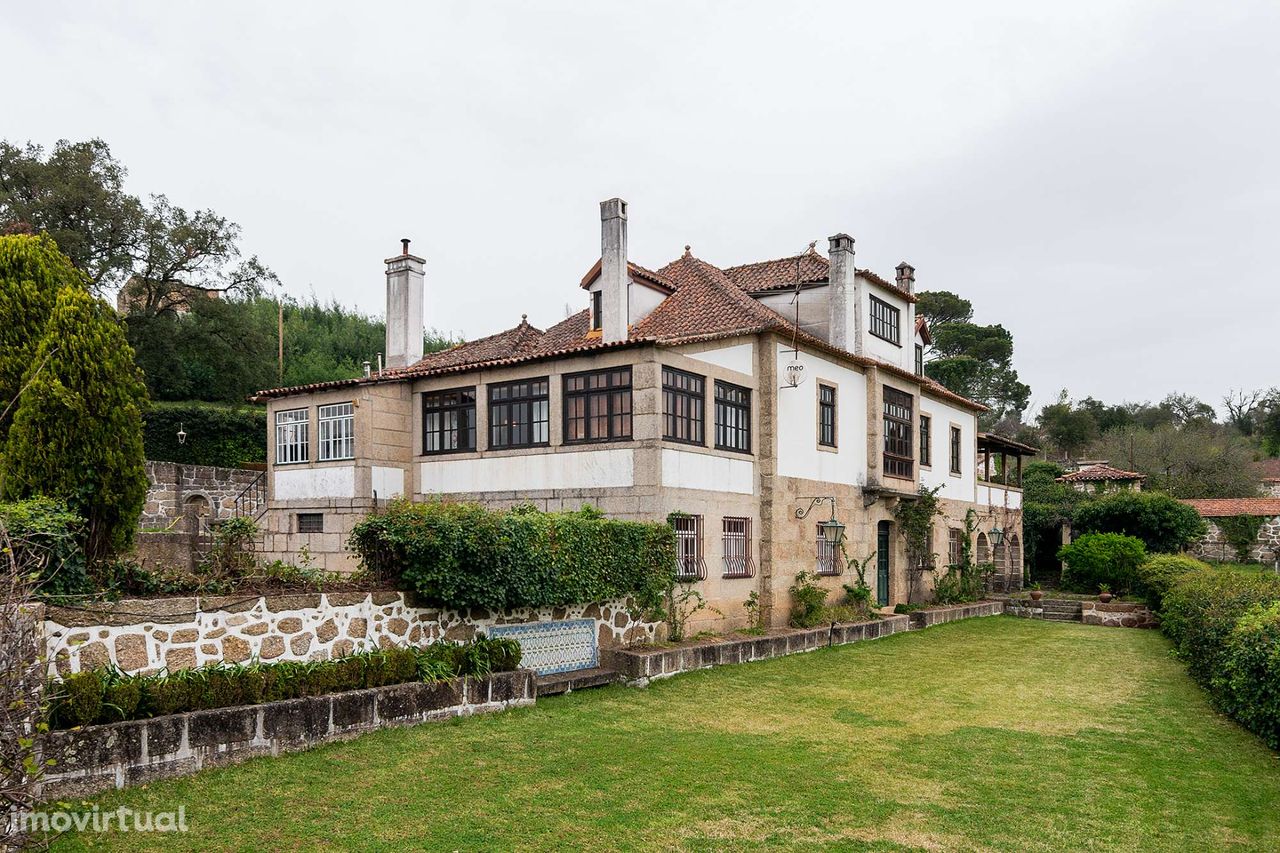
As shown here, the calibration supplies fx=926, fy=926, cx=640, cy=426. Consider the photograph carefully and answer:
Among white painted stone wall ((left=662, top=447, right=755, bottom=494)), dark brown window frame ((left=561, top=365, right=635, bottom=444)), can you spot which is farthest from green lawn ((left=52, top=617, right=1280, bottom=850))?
dark brown window frame ((left=561, top=365, right=635, bottom=444))

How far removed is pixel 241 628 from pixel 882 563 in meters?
17.8

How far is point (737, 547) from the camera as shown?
717 inches

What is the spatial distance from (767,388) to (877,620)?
6146 mm

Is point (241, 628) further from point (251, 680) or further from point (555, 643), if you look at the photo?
point (555, 643)

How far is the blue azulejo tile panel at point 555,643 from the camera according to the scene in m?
12.4

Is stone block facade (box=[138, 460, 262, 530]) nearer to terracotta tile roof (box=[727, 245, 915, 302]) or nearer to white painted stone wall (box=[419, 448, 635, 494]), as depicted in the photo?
white painted stone wall (box=[419, 448, 635, 494])

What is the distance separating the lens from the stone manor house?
55.8 feet

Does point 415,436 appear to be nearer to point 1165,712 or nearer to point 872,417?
point 872,417

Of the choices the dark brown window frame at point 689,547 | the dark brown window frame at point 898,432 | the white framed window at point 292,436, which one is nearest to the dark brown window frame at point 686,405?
the dark brown window frame at point 689,547

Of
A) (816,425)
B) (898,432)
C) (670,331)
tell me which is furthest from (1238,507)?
(670,331)

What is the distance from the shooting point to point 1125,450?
57.4 m

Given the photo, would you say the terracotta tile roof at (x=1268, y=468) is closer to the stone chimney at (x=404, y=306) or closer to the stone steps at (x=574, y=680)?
the stone chimney at (x=404, y=306)

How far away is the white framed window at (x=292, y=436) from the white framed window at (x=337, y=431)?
460 millimetres

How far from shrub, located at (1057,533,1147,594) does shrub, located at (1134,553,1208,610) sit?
2.22 metres
